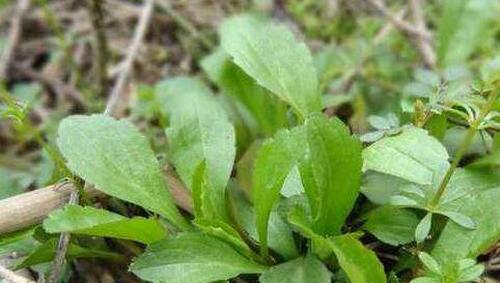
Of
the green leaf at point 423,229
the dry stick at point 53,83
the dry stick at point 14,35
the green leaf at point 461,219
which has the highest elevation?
the green leaf at point 461,219

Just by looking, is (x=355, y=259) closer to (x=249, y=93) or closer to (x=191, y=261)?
(x=191, y=261)

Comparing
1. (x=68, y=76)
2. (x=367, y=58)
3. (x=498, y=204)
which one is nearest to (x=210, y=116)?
(x=498, y=204)

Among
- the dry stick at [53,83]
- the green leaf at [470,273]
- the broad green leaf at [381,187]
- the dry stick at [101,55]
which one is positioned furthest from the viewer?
the dry stick at [53,83]

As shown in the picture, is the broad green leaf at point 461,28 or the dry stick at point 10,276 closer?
the dry stick at point 10,276

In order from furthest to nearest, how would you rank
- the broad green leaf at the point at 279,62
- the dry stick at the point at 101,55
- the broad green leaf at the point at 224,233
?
the dry stick at the point at 101,55 → the broad green leaf at the point at 279,62 → the broad green leaf at the point at 224,233

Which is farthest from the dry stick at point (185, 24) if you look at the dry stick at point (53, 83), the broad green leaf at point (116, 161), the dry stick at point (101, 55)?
the broad green leaf at point (116, 161)

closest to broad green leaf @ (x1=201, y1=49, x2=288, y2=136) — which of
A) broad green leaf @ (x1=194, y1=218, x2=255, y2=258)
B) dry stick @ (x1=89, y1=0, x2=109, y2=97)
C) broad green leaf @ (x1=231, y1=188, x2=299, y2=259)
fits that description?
broad green leaf @ (x1=231, y1=188, x2=299, y2=259)

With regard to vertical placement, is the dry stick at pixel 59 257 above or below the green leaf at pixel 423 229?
below

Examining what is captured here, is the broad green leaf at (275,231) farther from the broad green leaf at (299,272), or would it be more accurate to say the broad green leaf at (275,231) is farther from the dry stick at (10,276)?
the dry stick at (10,276)
